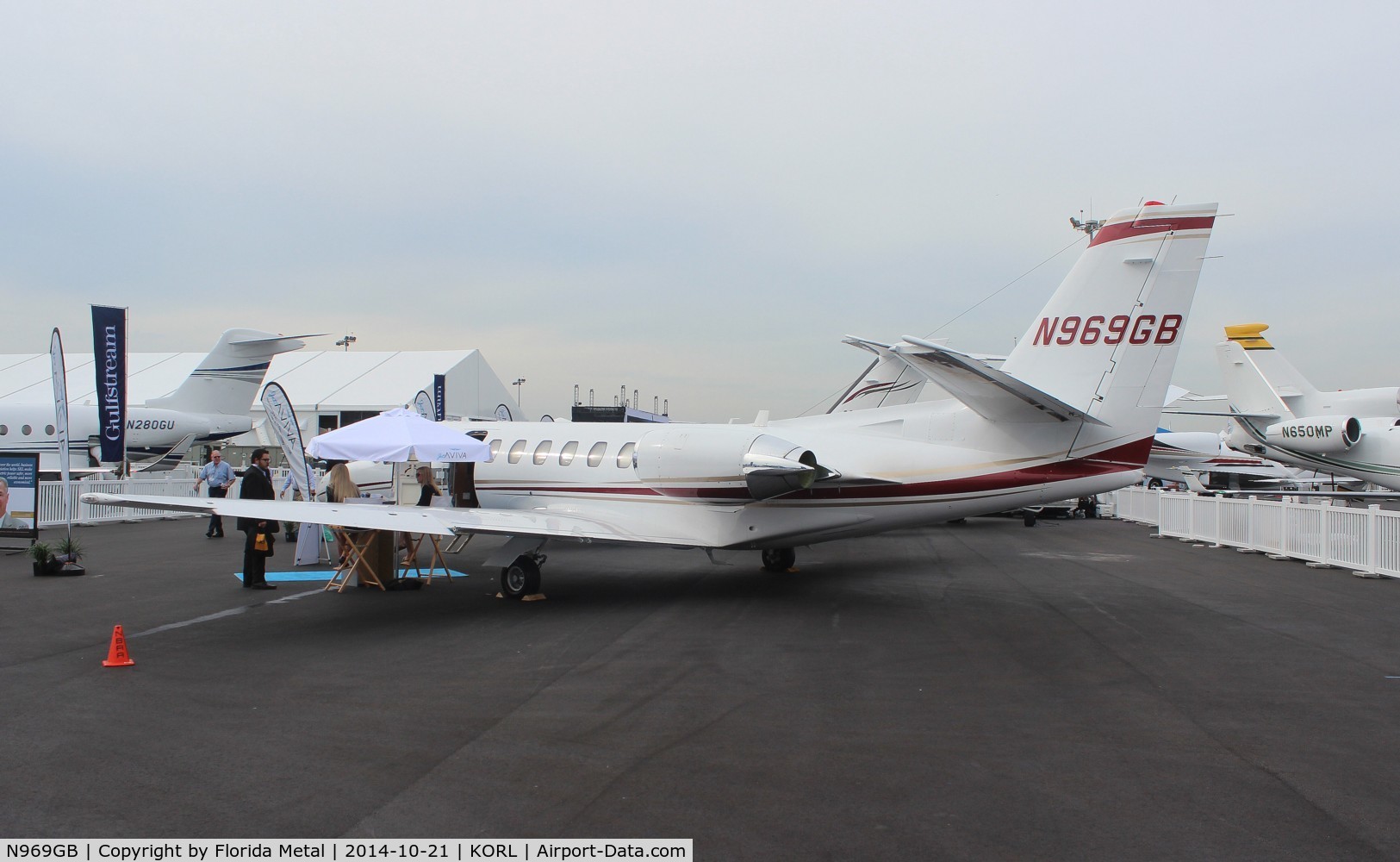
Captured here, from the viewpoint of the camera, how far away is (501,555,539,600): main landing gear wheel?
12.3 metres

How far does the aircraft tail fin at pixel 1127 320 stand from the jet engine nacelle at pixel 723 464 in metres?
3.53

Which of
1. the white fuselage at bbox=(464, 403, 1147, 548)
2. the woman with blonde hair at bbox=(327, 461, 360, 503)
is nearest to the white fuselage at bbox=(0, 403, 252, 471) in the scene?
the woman with blonde hair at bbox=(327, 461, 360, 503)

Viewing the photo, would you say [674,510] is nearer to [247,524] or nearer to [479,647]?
[479,647]

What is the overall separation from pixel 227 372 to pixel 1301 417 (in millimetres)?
37550

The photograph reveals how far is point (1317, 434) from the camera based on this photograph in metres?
24.9

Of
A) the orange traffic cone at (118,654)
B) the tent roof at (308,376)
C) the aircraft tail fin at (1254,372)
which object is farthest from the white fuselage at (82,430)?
the aircraft tail fin at (1254,372)

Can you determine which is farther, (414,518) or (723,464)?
(723,464)

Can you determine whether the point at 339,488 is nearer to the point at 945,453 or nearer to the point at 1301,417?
the point at 945,453

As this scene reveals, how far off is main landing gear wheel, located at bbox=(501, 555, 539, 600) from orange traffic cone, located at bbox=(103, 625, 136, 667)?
4959mm

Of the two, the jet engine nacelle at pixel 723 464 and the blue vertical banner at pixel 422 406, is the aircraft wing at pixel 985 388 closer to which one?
the jet engine nacelle at pixel 723 464

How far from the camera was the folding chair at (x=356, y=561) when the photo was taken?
512 inches

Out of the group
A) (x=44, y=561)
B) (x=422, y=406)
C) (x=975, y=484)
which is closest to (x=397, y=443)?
(x=44, y=561)

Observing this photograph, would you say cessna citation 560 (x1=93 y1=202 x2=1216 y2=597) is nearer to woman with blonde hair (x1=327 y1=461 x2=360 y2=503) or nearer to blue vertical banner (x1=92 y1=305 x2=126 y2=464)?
woman with blonde hair (x1=327 y1=461 x2=360 y2=503)

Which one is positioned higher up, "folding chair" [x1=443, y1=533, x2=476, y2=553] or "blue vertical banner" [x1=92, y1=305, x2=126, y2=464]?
"blue vertical banner" [x1=92, y1=305, x2=126, y2=464]
